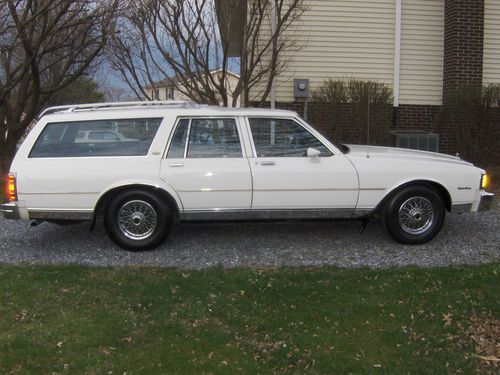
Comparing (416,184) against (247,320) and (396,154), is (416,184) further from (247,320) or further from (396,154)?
(247,320)

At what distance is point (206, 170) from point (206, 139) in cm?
38

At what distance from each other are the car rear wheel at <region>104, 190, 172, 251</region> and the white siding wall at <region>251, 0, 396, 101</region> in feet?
23.9

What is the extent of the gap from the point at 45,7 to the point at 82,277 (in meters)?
6.02

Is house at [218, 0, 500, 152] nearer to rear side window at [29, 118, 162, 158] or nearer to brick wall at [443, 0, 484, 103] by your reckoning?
brick wall at [443, 0, 484, 103]

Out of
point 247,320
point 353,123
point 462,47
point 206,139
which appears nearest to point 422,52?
point 462,47

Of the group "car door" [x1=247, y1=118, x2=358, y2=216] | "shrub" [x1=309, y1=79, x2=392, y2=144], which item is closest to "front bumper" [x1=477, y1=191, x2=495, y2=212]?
"car door" [x1=247, y1=118, x2=358, y2=216]

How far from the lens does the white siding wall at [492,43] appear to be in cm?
1314

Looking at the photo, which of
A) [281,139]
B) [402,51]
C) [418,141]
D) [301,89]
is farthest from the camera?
[402,51]

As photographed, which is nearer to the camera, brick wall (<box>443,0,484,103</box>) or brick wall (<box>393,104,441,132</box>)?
brick wall (<box>443,0,484,103</box>)

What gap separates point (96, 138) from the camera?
637 centimetres

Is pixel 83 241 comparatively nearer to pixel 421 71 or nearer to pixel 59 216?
pixel 59 216

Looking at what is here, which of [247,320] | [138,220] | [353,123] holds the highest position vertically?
[353,123]

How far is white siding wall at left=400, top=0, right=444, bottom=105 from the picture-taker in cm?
1316

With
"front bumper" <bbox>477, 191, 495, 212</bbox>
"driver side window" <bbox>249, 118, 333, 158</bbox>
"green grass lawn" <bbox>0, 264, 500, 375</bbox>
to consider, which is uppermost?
"driver side window" <bbox>249, 118, 333, 158</bbox>
